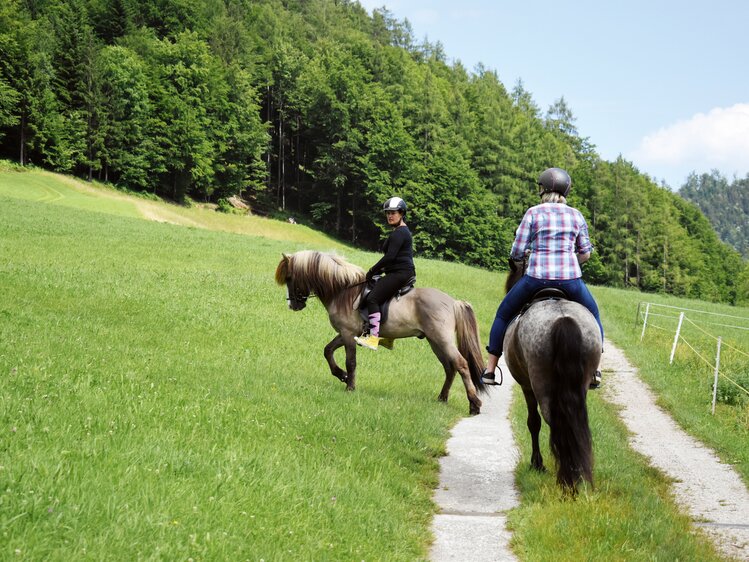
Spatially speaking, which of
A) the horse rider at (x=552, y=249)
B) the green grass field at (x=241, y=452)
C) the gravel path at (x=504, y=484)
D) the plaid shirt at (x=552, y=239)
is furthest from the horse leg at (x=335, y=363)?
the plaid shirt at (x=552, y=239)

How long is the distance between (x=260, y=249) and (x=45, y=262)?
54.9 ft

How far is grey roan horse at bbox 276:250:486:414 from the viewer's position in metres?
12.0

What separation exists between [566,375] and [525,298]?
1292mm

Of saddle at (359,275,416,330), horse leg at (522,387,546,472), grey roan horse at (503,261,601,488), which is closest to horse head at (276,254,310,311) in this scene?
saddle at (359,275,416,330)

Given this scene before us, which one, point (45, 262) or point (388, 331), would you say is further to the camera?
point (45, 262)

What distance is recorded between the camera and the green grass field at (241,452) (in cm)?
464

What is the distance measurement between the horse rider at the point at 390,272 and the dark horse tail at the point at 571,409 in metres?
5.15

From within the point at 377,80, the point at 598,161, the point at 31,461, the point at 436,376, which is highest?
the point at 377,80

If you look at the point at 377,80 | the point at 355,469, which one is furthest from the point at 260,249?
the point at 377,80

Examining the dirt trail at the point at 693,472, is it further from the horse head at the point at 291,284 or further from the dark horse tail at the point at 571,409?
the horse head at the point at 291,284

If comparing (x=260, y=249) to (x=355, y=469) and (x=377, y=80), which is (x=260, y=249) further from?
(x=377, y=80)

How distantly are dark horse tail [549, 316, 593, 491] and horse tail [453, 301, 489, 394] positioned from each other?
211 inches

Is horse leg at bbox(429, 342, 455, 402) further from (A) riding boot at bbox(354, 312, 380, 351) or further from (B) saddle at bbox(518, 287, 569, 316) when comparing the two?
(B) saddle at bbox(518, 287, 569, 316)

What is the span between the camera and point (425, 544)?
603 cm
